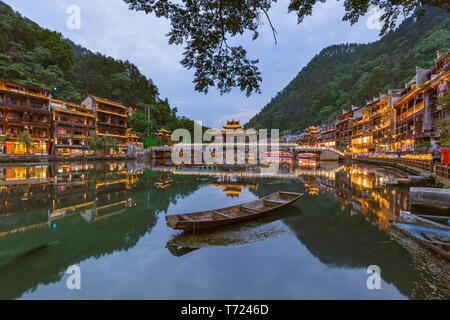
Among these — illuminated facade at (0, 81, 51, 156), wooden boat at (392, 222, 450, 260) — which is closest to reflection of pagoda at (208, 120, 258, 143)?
illuminated facade at (0, 81, 51, 156)

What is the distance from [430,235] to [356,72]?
125 m

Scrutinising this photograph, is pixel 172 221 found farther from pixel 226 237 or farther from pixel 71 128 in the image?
pixel 71 128

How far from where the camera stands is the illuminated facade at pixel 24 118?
41.7 m

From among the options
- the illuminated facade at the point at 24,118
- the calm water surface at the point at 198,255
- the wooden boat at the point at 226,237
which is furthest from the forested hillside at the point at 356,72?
the illuminated facade at the point at 24,118

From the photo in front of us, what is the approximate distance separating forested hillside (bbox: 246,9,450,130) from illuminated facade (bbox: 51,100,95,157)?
87.0 metres

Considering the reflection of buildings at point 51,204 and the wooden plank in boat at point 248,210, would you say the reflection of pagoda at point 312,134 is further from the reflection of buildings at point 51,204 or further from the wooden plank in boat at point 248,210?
the wooden plank in boat at point 248,210

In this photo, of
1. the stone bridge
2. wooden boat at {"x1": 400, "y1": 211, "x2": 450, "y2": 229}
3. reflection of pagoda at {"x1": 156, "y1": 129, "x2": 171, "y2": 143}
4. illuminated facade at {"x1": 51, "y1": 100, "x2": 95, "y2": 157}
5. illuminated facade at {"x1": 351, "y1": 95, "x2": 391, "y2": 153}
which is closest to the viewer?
wooden boat at {"x1": 400, "y1": 211, "x2": 450, "y2": 229}

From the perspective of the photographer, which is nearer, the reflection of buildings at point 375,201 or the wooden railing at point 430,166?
the reflection of buildings at point 375,201

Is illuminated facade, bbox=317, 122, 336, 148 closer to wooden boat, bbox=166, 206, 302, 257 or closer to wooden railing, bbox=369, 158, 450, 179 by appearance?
wooden railing, bbox=369, 158, 450, 179

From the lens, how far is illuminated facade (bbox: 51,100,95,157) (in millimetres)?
50156

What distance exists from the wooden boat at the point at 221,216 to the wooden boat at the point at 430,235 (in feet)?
16.3

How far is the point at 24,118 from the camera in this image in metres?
44.7

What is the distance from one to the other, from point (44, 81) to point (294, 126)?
131333 mm
